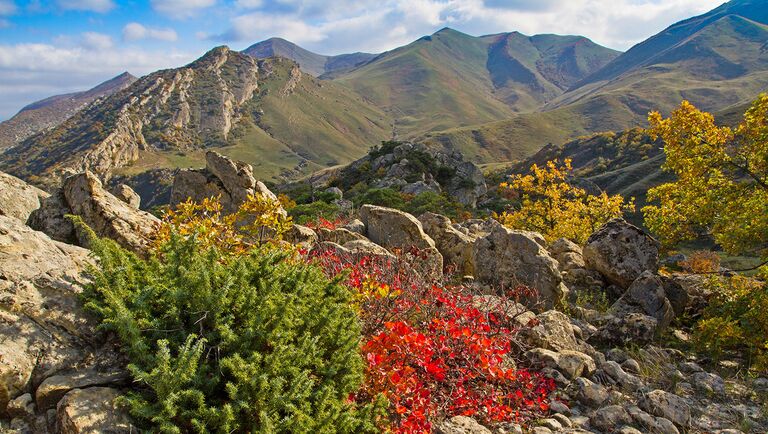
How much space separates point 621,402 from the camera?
744 centimetres

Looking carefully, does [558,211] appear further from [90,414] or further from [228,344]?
[90,414]

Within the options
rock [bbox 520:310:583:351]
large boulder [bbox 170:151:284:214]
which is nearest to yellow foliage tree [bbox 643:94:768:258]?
rock [bbox 520:310:583:351]

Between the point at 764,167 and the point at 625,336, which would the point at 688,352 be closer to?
the point at 625,336

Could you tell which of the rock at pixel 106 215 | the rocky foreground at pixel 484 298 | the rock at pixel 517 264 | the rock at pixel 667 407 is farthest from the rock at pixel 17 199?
the rock at pixel 667 407

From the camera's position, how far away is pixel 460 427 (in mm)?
6043

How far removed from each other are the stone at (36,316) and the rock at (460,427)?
4182 mm

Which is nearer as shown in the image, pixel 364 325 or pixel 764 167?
pixel 364 325

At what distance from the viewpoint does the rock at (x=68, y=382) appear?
171 inches

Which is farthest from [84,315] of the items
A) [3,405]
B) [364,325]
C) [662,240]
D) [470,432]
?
[662,240]

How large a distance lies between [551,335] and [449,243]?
658 cm

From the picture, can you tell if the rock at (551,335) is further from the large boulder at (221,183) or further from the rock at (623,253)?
the large boulder at (221,183)

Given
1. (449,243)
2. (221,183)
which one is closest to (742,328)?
(449,243)

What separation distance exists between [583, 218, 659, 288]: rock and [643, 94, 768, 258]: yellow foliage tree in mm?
872

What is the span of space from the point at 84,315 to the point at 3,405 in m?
1.10
